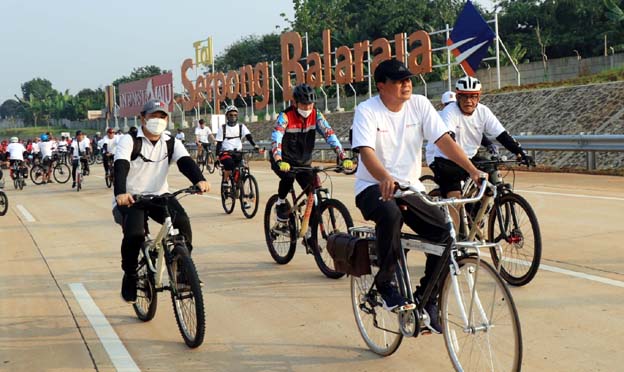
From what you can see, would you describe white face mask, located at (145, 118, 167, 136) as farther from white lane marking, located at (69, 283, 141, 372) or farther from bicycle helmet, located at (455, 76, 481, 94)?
bicycle helmet, located at (455, 76, 481, 94)

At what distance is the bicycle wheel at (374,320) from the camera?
502cm

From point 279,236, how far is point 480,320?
4.93 m

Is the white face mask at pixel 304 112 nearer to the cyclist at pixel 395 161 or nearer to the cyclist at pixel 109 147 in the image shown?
the cyclist at pixel 395 161

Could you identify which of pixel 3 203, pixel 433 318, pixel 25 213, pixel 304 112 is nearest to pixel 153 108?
pixel 304 112

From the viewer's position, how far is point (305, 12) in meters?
69.2

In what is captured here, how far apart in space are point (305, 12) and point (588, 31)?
27907mm

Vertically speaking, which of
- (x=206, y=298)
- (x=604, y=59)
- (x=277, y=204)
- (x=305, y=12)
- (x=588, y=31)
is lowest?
(x=206, y=298)

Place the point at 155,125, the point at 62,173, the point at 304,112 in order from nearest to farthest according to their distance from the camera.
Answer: the point at 155,125
the point at 304,112
the point at 62,173

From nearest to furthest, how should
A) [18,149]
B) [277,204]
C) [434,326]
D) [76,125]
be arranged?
[434,326] → [277,204] → [18,149] → [76,125]

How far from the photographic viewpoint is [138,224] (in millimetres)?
6172

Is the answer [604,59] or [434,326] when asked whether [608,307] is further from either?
[604,59]

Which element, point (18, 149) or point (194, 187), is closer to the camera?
point (194, 187)

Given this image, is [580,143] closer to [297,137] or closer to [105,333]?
[297,137]

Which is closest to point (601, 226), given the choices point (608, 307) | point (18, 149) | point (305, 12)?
point (608, 307)
